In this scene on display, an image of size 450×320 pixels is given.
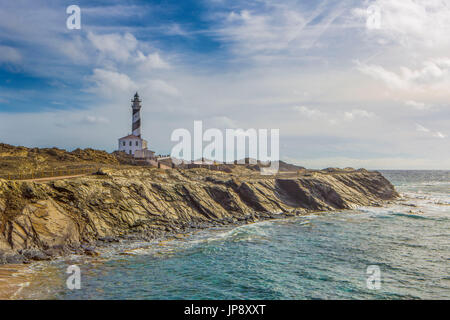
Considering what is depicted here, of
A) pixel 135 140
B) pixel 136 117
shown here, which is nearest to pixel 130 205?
pixel 135 140

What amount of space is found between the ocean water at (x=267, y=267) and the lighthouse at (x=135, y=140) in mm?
45624

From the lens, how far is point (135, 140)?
74375mm

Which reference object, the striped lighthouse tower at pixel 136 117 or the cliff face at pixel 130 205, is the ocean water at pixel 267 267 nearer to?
the cliff face at pixel 130 205

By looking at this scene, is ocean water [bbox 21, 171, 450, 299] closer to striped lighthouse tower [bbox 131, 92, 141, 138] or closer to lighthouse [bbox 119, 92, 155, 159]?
lighthouse [bbox 119, 92, 155, 159]

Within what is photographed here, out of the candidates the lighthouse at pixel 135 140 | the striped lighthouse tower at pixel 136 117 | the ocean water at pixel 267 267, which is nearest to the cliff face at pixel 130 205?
the ocean water at pixel 267 267

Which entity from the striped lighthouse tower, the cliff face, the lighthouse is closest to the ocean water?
the cliff face

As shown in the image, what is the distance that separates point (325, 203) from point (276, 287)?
31383 mm

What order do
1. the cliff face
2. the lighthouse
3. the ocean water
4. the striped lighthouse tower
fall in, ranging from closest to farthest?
the ocean water, the cliff face, the lighthouse, the striped lighthouse tower

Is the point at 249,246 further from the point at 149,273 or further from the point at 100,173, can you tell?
the point at 100,173

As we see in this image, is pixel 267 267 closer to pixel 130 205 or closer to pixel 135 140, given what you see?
pixel 130 205

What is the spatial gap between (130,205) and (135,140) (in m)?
49.5

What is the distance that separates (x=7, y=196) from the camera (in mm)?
21906

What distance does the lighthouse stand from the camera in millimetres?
69669
